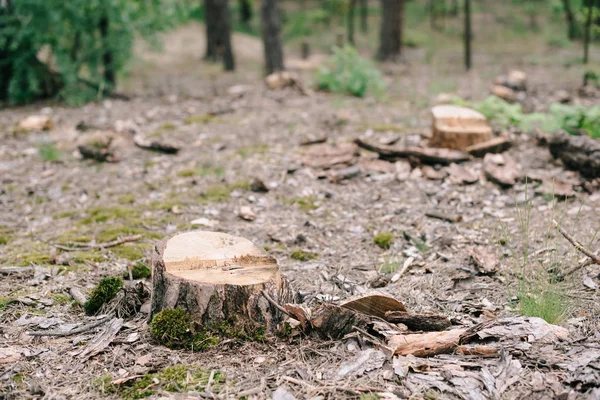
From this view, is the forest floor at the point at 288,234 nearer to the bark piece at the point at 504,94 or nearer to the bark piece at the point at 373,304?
the bark piece at the point at 373,304

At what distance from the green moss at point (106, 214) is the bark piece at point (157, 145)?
1577 millimetres

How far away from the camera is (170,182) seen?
5656 mm

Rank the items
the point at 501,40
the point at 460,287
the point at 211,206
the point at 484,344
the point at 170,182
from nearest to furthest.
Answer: the point at 484,344 → the point at 460,287 → the point at 211,206 → the point at 170,182 → the point at 501,40

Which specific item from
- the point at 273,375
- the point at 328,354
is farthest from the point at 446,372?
the point at 273,375

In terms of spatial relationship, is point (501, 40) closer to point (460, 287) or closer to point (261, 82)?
point (261, 82)

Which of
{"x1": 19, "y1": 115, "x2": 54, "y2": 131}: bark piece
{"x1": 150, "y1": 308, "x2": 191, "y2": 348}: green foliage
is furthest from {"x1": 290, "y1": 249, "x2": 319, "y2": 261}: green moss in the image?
{"x1": 19, "y1": 115, "x2": 54, "y2": 131}: bark piece

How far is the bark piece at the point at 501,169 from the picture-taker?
5.16 metres

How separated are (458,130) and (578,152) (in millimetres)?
1172

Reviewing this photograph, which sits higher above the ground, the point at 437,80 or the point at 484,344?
the point at 437,80

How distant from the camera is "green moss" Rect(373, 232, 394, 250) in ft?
13.9

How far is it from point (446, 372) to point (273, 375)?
77cm

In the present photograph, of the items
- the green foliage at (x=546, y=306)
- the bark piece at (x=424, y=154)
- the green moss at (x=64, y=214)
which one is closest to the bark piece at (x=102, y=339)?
the green foliage at (x=546, y=306)

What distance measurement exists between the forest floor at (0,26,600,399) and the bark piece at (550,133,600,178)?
0.16 m

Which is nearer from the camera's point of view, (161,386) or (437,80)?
(161,386)
